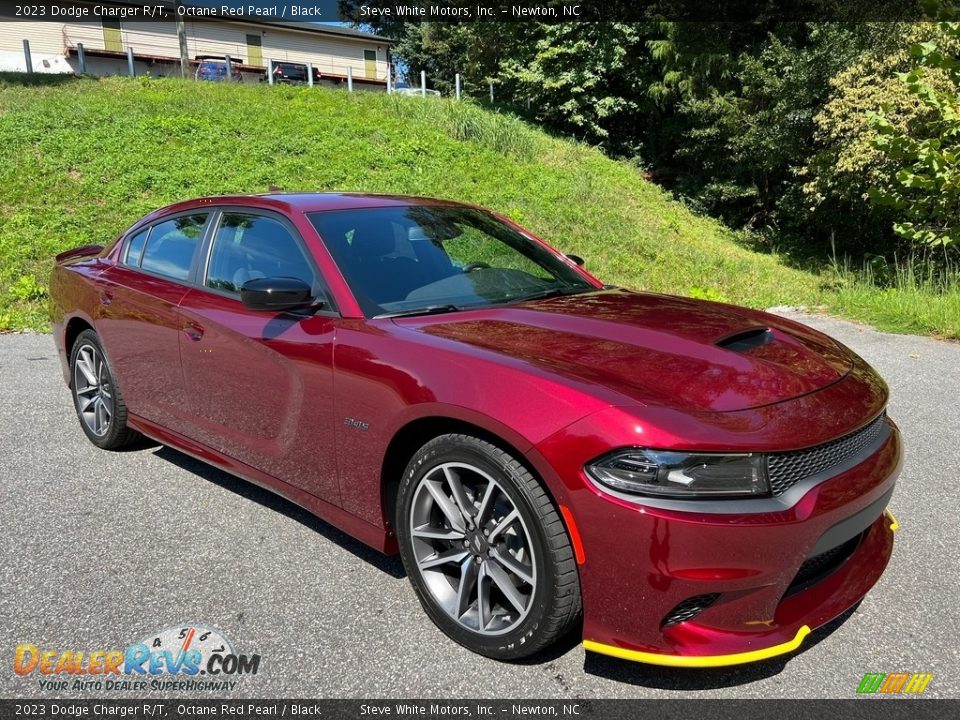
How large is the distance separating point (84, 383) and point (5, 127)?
13.2 m

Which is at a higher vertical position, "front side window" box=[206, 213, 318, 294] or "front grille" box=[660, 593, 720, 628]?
"front side window" box=[206, 213, 318, 294]

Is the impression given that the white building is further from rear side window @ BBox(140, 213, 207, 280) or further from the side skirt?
the side skirt

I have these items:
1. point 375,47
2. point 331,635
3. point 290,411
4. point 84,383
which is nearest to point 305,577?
point 331,635

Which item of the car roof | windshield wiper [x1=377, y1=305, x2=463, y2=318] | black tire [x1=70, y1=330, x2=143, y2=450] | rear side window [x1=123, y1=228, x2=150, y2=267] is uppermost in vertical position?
the car roof

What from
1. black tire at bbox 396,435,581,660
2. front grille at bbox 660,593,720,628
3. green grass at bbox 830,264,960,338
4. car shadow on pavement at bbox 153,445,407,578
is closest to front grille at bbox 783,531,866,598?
front grille at bbox 660,593,720,628

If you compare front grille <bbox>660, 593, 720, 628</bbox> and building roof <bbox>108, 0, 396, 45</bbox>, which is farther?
building roof <bbox>108, 0, 396, 45</bbox>

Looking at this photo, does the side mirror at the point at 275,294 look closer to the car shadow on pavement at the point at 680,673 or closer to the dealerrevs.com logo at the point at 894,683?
the car shadow on pavement at the point at 680,673

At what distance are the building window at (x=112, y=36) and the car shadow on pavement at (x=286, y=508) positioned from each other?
3572 cm

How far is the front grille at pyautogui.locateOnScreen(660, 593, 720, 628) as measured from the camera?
6.91 ft

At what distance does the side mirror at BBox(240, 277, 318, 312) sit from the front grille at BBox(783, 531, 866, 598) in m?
2.06

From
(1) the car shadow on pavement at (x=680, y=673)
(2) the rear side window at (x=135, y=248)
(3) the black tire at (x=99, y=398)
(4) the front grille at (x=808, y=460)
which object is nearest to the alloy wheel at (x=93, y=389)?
(3) the black tire at (x=99, y=398)

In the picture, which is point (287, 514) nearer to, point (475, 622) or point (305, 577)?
point (305, 577)

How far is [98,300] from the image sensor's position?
4406 millimetres

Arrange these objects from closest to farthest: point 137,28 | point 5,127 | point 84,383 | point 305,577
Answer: point 305,577 < point 84,383 < point 5,127 < point 137,28
